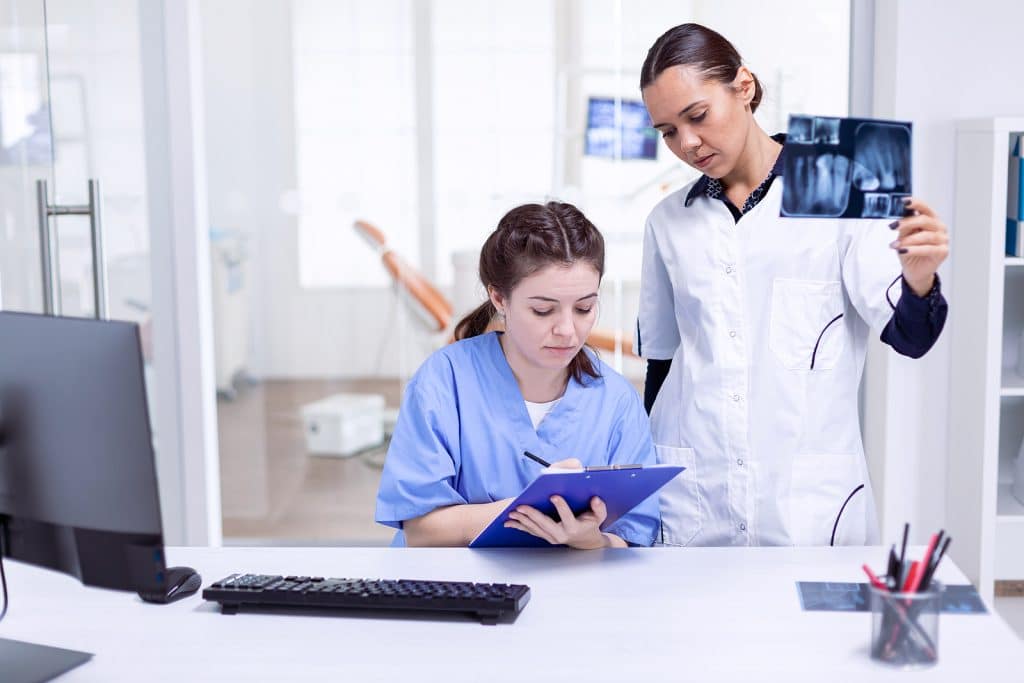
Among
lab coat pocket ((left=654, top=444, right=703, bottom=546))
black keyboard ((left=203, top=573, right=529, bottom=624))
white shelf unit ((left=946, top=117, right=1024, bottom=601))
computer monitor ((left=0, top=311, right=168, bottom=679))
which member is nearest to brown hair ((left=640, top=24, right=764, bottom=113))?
lab coat pocket ((left=654, top=444, right=703, bottom=546))

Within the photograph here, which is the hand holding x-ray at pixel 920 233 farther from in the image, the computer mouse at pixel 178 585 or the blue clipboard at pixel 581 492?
the computer mouse at pixel 178 585

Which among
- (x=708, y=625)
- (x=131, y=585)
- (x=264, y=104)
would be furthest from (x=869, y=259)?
(x=264, y=104)

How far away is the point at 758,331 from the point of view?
173 centimetres

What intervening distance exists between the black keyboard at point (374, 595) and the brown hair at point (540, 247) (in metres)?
0.48

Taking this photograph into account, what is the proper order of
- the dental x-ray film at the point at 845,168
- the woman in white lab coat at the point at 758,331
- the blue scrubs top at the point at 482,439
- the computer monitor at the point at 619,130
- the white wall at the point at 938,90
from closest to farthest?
1. the dental x-ray film at the point at 845,168
2. the blue scrubs top at the point at 482,439
3. the woman in white lab coat at the point at 758,331
4. the white wall at the point at 938,90
5. the computer monitor at the point at 619,130

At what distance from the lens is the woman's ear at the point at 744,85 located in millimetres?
1673

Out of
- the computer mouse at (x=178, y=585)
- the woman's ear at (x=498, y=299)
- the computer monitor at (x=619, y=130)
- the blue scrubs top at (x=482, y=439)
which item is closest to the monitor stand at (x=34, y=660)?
the computer mouse at (x=178, y=585)

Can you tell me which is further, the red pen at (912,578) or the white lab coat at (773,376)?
the white lab coat at (773,376)

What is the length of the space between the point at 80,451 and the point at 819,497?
1.13m

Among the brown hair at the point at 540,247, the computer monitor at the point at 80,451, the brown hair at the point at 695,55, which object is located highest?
the brown hair at the point at 695,55

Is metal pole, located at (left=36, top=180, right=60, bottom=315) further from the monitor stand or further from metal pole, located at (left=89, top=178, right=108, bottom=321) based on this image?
the monitor stand

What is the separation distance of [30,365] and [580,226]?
0.83 m

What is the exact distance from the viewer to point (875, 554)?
58.2 inches

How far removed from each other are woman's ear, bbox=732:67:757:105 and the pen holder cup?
0.86 metres
